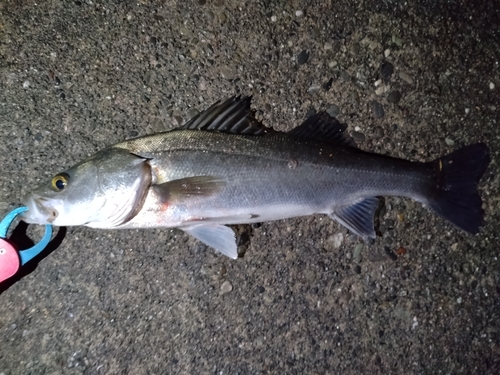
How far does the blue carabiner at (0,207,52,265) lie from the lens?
2281mm

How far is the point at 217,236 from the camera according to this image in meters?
2.31

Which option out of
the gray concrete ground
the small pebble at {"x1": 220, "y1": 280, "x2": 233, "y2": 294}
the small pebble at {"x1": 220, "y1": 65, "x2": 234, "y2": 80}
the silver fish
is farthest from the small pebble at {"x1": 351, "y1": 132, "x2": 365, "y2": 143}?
the small pebble at {"x1": 220, "y1": 280, "x2": 233, "y2": 294}

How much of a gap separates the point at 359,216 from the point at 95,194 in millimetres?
1628

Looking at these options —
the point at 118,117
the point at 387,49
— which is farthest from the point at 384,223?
the point at 118,117

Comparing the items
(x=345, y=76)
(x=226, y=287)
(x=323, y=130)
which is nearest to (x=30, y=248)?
(x=226, y=287)

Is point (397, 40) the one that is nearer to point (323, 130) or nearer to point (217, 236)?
point (323, 130)

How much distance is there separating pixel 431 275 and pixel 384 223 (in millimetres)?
508

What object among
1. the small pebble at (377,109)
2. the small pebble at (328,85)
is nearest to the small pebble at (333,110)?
the small pebble at (328,85)

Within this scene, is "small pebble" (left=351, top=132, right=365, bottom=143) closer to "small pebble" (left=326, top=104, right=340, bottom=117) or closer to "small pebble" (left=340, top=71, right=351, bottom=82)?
"small pebble" (left=326, top=104, right=340, bottom=117)

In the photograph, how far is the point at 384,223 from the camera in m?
2.65

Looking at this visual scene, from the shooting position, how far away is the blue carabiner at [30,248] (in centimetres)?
228

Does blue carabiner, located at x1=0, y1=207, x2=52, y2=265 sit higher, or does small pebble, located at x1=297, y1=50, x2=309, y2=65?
small pebble, located at x1=297, y1=50, x2=309, y2=65

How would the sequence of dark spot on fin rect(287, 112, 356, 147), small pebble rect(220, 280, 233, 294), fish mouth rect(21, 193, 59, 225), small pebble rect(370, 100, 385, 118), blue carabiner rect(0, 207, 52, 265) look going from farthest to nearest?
small pebble rect(370, 100, 385, 118), small pebble rect(220, 280, 233, 294), dark spot on fin rect(287, 112, 356, 147), blue carabiner rect(0, 207, 52, 265), fish mouth rect(21, 193, 59, 225)

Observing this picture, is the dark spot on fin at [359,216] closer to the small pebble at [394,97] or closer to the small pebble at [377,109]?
the small pebble at [377,109]
